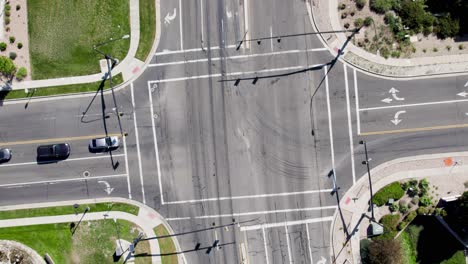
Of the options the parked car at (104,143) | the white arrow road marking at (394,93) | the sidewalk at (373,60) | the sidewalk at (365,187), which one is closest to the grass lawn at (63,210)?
the parked car at (104,143)

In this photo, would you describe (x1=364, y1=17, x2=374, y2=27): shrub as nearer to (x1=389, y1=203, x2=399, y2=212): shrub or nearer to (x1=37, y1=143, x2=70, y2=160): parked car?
(x1=389, y1=203, x2=399, y2=212): shrub

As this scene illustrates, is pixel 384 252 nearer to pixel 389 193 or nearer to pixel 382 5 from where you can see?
pixel 389 193

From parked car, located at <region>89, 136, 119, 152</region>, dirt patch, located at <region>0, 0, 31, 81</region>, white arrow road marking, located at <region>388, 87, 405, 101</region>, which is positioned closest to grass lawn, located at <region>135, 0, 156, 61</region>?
parked car, located at <region>89, 136, 119, 152</region>

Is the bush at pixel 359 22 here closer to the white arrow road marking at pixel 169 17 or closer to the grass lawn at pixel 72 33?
the white arrow road marking at pixel 169 17

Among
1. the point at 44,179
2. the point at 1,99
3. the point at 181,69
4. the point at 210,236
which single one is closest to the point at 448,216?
the point at 210,236

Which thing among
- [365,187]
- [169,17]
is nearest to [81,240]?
[169,17]

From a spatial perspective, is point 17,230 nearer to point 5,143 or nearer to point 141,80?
point 5,143
